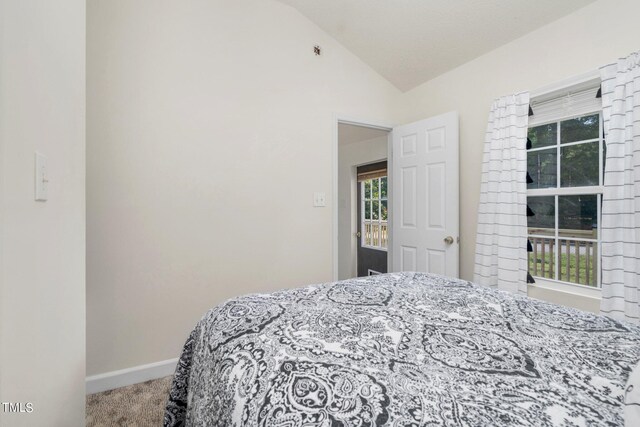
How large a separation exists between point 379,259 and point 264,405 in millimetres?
4010

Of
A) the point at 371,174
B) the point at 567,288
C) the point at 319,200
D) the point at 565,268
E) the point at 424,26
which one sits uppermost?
the point at 424,26

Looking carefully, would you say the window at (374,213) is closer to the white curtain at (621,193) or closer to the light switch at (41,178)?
the white curtain at (621,193)

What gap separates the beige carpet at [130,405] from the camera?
1572 millimetres

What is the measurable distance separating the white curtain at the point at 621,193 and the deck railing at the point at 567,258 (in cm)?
29

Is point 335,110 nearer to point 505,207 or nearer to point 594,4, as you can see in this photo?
point 505,207

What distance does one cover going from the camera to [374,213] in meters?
4.70

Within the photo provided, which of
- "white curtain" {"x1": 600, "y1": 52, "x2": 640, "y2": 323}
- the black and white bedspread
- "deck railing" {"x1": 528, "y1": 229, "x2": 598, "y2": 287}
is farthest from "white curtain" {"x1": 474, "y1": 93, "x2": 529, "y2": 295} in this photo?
Answer: the black and white bedspread

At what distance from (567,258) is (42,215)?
2883 mm

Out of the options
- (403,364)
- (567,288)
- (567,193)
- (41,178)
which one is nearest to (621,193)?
(567,193)

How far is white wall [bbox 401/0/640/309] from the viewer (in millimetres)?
1810

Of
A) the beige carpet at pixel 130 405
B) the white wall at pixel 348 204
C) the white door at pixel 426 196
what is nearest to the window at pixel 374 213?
the white wall at pixel 348 204

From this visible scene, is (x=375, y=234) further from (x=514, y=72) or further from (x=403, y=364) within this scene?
(x=403, y=364)

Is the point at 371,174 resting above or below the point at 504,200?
above

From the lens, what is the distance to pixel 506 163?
7.45 feet
